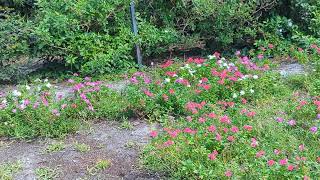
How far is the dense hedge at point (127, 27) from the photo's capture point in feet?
20.0

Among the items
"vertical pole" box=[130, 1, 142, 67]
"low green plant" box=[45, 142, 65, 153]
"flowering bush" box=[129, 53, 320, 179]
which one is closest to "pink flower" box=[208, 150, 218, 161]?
"flowering bush" box=[129, 53, 320, 179]

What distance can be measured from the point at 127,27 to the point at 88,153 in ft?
9.25

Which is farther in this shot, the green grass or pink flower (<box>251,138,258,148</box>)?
the green grass

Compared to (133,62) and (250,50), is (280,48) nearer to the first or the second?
(250,50)

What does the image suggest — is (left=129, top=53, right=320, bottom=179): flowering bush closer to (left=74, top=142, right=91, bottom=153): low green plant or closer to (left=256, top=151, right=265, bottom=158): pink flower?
(left=256, top=151, right=265, bottom=158): pink flower

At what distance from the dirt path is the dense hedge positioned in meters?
1.81

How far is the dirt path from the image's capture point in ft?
12.2

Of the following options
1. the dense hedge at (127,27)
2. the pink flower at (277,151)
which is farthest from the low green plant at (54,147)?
the dense hedge at (127,27)

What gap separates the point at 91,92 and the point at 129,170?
143 cm

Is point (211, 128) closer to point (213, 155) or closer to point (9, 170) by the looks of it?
point (213, 155)

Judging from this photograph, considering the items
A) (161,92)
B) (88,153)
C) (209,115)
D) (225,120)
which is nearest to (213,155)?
(225,120)

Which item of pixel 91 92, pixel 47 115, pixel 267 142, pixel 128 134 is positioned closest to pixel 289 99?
pixel 267 142

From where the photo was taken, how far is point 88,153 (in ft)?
13.3

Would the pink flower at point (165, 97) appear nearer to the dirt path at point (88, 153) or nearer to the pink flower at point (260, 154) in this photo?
the dirt path at point (88, 153)
